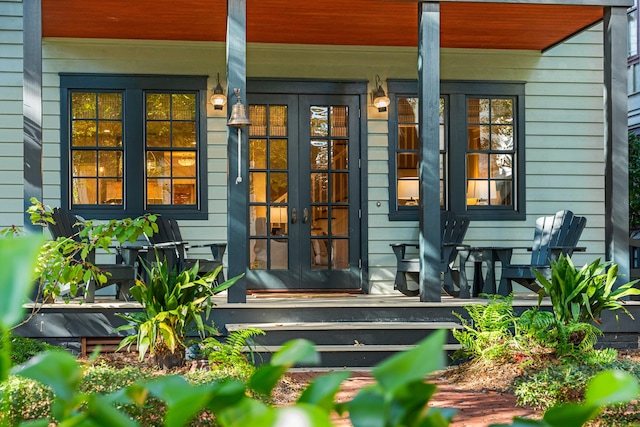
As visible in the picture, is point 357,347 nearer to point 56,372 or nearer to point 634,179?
point 634,179

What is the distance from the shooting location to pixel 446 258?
7.00 metres

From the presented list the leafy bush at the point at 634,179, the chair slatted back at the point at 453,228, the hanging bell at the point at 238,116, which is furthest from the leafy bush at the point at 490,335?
the leafy bush at the point at 634,179

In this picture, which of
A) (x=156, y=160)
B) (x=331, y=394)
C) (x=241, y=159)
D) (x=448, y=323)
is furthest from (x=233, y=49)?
(x=331, y=394)

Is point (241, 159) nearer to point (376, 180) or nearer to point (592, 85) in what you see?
point (376, 180)

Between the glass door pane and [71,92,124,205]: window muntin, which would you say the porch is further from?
[71,92,124,205]: window muntin

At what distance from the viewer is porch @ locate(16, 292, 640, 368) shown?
5.73m

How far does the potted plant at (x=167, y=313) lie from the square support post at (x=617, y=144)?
3406mm

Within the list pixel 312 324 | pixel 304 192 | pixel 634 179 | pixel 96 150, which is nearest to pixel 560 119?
pixel 634 179

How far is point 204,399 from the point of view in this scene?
0.43 meters

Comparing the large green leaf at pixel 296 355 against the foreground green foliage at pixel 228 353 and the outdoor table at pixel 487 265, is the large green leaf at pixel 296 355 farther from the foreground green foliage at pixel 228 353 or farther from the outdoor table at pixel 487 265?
the outdoor table at pixel 487 265

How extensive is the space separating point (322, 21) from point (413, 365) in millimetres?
6846

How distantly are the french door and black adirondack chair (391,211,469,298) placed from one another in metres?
0.56

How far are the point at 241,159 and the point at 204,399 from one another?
5.41m

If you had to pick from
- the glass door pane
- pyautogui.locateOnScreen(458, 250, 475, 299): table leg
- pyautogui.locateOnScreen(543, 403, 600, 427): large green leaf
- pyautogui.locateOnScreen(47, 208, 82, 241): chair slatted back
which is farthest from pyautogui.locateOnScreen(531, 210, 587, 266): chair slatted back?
pyautogui.locateOnScreen(543, 403, 600, 427): large green leaf
